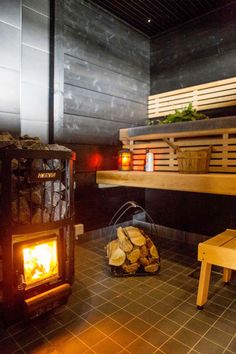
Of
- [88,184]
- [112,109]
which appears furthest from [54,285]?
[112,109]

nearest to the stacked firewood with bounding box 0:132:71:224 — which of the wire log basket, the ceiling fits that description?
the wire log basket

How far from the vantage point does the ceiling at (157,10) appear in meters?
4.00

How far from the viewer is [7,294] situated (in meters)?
1.99

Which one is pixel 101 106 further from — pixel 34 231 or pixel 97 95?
pixel 34 231

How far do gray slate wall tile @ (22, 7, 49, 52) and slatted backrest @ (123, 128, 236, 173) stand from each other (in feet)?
6.42

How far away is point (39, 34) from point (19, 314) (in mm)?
3312

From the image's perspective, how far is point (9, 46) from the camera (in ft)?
10.4

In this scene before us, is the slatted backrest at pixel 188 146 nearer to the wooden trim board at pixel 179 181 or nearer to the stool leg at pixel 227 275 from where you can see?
the wooden trim board at pixel 179 181

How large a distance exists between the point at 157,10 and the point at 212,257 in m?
3.89

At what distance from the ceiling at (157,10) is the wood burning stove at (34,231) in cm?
311

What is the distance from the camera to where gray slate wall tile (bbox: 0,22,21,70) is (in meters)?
3.12

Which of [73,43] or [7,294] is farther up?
[73,43]

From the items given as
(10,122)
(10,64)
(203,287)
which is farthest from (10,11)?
(203,287)

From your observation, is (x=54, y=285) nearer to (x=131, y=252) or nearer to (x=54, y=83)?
(x=131, y=252)
